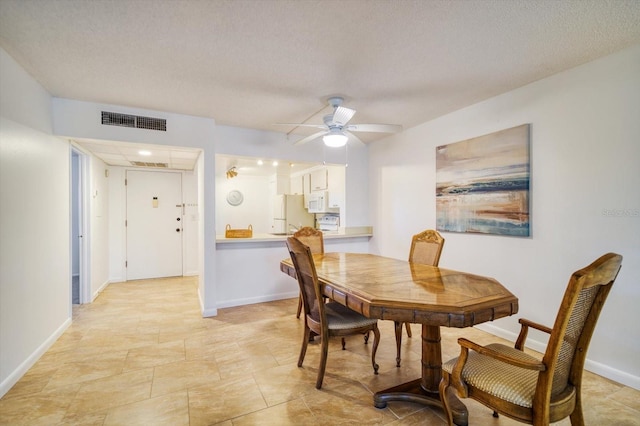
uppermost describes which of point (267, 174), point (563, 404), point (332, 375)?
point (267, 174)

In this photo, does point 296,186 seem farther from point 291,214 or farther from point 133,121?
point 133,121

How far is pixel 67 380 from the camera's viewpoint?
84.8 inches

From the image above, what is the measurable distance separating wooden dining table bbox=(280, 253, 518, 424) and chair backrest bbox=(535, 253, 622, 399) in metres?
0.31

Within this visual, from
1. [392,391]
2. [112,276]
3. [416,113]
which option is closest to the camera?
[392,391]

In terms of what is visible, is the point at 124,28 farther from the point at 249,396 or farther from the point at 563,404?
the point at 563,404

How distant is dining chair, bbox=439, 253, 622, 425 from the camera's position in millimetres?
1119

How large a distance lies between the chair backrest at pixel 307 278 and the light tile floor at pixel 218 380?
49cm

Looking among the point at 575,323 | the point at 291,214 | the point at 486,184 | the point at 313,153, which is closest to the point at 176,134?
the point at 313,153

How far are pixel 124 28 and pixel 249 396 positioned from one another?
8.13 ft

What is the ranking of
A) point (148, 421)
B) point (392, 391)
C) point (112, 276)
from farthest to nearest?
point (112, 276)
point (392, 391)
point (148, 421)

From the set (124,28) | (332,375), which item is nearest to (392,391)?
(332,375)

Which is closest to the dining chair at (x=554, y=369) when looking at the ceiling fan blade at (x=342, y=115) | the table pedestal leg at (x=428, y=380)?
the table pedestal leg at (x=428, y=380)

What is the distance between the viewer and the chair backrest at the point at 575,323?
1.09m

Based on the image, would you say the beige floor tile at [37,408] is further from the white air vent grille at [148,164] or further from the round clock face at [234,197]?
the round clock face at [234,197]
